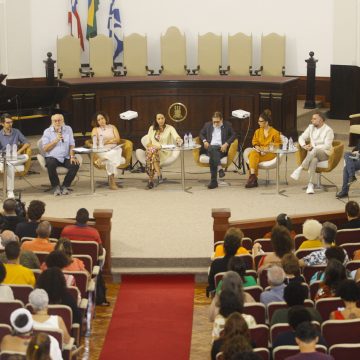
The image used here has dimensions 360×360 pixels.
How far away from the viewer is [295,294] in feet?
24.7

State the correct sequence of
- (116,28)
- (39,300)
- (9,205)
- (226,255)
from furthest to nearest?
(116,28) < (9,205) < (226,255) < (39,300)

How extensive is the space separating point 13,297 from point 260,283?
2.11 metres

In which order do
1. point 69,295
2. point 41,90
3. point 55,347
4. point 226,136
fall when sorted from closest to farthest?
1. point 55,347
2. point 69,295
3. point 226,136
4. point 41,90

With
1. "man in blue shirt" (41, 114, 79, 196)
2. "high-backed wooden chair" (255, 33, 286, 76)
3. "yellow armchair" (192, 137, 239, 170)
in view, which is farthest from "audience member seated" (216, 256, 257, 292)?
"high-backed wooden chair" (255, 33, 286, 76)

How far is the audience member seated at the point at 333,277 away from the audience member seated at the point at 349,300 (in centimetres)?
42

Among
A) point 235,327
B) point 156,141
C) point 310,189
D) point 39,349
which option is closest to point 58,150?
point 156,141

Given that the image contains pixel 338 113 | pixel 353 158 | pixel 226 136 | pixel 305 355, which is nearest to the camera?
pixel 305 355

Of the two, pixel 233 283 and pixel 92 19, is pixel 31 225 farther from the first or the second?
pixel 92 19

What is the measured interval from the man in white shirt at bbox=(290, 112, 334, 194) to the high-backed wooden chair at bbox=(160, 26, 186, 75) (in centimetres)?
643

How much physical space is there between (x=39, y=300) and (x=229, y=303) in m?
1.32

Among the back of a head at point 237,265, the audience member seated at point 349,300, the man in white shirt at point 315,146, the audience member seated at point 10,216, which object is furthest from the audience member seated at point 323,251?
the man in white shirt at point 315,146

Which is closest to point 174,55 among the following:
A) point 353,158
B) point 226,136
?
point 226,136

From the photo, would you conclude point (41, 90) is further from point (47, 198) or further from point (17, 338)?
point (17, 338)

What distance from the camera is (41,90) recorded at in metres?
16.1
